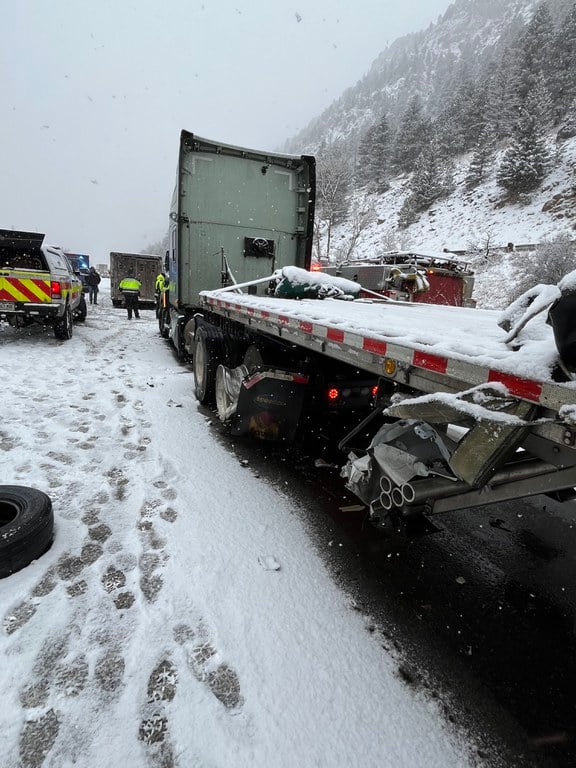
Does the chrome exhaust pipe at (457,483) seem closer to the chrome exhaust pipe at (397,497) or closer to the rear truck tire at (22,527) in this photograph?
the chrome exhaust pipe at (397,497)

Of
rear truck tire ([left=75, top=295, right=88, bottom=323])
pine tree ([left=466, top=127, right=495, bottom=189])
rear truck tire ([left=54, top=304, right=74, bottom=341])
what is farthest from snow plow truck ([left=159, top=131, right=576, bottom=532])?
pine tree ([left=466, top=127, right=495, bottom=189])

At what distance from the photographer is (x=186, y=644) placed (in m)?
1.89

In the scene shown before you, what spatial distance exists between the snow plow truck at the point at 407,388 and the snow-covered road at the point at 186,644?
0.72 meters

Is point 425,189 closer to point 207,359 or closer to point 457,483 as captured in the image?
point 207,359

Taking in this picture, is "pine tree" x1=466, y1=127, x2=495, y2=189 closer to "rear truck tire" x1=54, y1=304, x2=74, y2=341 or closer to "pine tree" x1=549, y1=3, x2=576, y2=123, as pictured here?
"pine tree" x1=549, y1=3, x2=576, y2=123

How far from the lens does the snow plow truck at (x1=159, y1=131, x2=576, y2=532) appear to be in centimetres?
133

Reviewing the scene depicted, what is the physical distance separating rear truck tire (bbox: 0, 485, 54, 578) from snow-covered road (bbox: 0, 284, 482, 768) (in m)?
0.08

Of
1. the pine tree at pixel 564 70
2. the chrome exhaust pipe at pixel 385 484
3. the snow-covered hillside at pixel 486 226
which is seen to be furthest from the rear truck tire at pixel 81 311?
the pine tree at pixel 564 70

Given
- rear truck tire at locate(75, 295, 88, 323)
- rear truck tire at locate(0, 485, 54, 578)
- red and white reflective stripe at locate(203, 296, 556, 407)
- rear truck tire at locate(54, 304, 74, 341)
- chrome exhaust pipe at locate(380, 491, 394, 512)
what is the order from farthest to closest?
1. rear truck tire at locate(75, 295, 88, 323)
2. rear truck tire at locate(54, 304, 74, 341)
3. rear truck tire at locate(0, 485, 54, 578)
4. chrome exhaust pipe at locate(380, 491, 394, 512)
5. red and white reflective stripe at locate(203, 296, 556, 407)

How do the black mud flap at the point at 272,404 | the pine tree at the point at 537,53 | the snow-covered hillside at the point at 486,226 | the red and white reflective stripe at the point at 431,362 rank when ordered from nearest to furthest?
the red and white reflective stripe at the point at 431,362, the black mud flap at the point at 272,404, the snow-covered hillside at the point at 486,226, the pine tree at the point at 537,53

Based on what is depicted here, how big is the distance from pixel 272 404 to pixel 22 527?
6.46 feet

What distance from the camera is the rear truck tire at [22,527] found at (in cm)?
219

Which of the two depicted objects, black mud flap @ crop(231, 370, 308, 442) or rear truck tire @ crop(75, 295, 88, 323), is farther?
rear truck tire @ crop(75, 295, 88, 323)

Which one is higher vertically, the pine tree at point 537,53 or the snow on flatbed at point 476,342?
the pine tree at point 537,53
